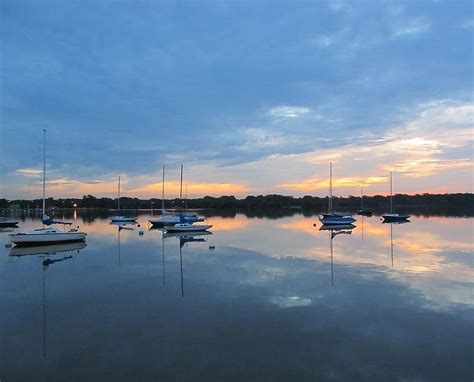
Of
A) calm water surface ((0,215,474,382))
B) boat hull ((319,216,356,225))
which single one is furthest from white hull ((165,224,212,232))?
boat hull ((319,216,356,225))

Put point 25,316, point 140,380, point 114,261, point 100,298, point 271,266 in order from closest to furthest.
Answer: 1. point 140,380
2. point 25,316
3. point 100,298
4. point 271,266
5. point 114,261

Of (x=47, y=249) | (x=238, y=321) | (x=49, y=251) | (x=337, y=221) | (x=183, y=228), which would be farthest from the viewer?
(x=337, y=221)

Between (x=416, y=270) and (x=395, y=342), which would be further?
(x=416, y=270)

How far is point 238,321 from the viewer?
409 inches

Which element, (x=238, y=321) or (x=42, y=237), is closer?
(x=238, y=321)

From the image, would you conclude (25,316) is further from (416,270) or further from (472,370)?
(416,270)

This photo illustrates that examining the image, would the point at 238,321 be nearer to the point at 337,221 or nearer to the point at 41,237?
the point at 41,237

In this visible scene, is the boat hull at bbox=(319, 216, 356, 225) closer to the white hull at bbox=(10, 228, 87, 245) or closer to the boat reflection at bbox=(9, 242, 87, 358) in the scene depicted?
the boat reflection at bbox=(9, 242, 87, 358)

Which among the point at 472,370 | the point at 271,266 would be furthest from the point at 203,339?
the point at 271,266

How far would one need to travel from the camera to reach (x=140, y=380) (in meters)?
6.98

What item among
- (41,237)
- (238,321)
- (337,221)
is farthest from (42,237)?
(337,221)

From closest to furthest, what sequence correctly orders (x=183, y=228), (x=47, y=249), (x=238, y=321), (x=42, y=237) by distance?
1. (x=238, y=321)
2. (x=47, y=249)
3. (x=42, y=237)
4. (x=183, y=228)

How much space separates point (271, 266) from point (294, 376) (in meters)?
12.4

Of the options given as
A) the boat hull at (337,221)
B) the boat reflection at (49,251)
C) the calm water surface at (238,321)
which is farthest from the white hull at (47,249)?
the boat hull at (337,221)
